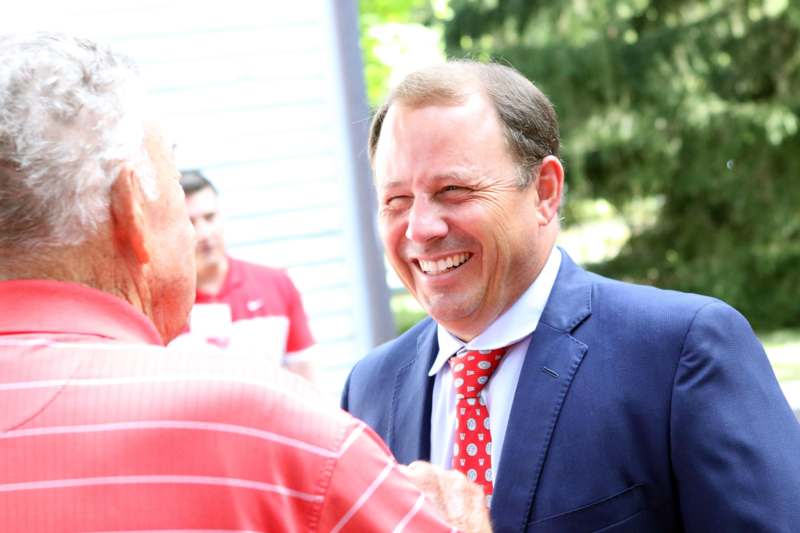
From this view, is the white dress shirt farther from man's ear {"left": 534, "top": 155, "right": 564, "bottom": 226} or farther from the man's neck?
the man's neck

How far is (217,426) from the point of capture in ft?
4.35

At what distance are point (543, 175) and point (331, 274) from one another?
4.21 metres

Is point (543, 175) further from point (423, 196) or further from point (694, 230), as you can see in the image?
point (694, 230)

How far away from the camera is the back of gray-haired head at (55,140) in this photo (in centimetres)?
140

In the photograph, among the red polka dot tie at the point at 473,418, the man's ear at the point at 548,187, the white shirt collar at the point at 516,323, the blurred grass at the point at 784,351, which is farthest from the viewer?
the blurred grass at the point at 784,351

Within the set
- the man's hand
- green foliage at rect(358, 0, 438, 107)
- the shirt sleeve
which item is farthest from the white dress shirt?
green foliage at rect(358, 0, 438, 107)

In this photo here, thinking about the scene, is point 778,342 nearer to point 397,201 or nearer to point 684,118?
point 684,118

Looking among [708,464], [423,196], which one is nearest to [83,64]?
[423,196]

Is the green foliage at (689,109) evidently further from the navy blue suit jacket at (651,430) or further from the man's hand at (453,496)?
the man's hand at (453,496)

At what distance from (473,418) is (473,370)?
0.12 metres

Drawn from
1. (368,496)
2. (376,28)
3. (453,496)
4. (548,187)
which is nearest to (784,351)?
(376,28)

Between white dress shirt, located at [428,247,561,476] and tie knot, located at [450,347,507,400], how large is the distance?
0.01 m

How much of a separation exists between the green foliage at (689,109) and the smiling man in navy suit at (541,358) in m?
12.2

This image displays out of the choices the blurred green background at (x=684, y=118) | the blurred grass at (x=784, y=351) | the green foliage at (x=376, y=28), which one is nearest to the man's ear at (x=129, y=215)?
the blurred grass at (x=784, y=351)
